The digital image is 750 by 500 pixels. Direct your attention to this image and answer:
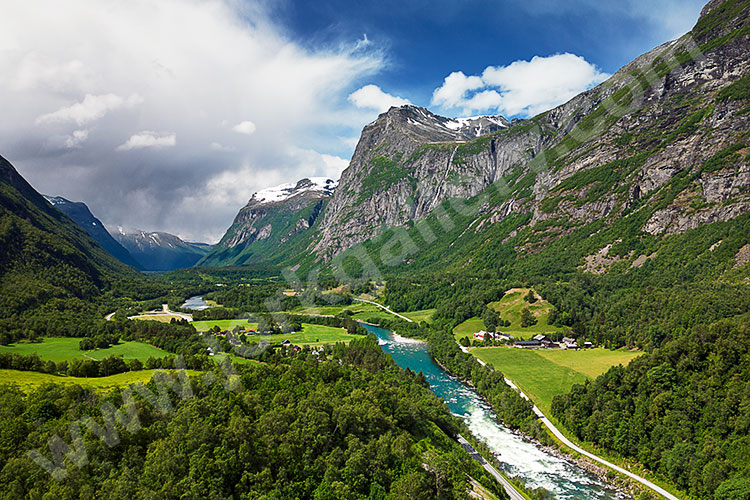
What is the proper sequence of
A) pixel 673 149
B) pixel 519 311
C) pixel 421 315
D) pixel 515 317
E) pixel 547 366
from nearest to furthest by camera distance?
pixel 547 366
pixel 515 317
pixel 519 311
pixel 673 149
pixel 421 315

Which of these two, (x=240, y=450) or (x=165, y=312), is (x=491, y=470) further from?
(x=165, y=312)

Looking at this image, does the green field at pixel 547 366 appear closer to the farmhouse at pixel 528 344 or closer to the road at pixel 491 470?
the farmhouse at pixel 528 344

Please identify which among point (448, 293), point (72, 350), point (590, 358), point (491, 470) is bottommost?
point (491, 470)

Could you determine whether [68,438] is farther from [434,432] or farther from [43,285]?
[43,285]

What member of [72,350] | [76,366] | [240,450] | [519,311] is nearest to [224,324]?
[72,350]

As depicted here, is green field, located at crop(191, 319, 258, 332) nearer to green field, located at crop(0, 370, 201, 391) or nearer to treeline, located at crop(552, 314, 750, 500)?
green field, located at crop(0, 370, 201, 391)
